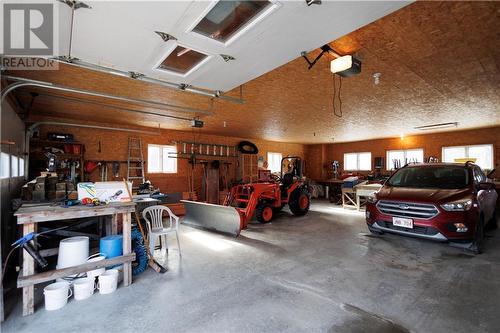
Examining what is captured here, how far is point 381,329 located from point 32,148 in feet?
23.9

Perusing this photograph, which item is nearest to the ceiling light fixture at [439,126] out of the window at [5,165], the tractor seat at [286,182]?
the tractor seat at [286,182]

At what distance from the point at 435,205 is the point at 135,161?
720 centimetres

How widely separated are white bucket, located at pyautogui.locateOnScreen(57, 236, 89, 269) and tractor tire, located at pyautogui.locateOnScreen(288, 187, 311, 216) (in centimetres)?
504

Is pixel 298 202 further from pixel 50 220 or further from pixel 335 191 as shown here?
pixel 50 220

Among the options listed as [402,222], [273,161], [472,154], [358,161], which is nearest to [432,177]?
[402,222]

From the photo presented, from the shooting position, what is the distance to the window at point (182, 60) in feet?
7.35

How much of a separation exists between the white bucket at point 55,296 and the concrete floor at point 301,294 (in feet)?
0.25

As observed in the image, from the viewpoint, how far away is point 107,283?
2.54 meters

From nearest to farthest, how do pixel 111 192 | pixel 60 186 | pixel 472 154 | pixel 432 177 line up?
pixel 111 192 < pixel 60 186 < pixel 432 177 < pixel 472 154

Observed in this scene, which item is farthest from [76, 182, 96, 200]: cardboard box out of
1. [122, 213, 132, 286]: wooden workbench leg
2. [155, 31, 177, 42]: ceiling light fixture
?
[155, 31, 177, 42]: ceiling light fixture

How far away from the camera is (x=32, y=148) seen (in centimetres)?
539

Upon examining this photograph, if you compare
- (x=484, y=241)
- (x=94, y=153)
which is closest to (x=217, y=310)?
(x=484, y=241)

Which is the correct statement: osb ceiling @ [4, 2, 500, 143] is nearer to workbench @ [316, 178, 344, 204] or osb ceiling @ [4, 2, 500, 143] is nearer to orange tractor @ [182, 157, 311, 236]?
orange tractor @ [182, 157, 311, 236]

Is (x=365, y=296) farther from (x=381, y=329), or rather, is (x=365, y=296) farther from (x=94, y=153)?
(x=94, y=153)
